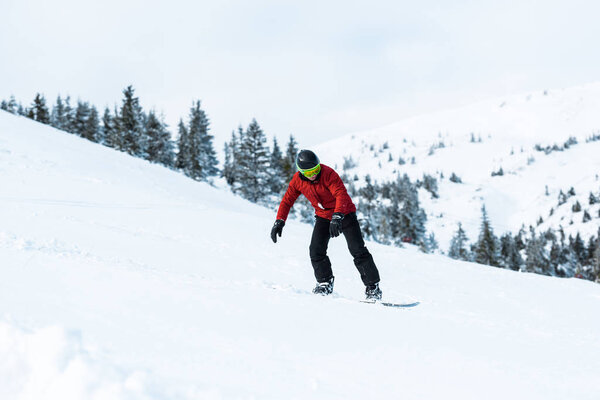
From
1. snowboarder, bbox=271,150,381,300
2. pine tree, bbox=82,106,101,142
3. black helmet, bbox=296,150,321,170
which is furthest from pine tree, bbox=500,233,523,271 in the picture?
black helmet, bbox=296,150,321,170

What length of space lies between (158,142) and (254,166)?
12244 mm

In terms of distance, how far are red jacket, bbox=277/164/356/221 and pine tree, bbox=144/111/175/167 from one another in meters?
43.7

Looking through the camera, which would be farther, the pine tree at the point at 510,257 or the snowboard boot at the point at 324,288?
the pine tree at the point at 510,257

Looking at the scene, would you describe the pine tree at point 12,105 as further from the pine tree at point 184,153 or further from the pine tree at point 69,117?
the pine tree at point 184,153

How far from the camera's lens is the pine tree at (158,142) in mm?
47094

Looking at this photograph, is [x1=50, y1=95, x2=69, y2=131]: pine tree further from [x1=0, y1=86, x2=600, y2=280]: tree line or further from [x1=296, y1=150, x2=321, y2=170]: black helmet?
[x1=296, y1=150, x2=321, y2=170]: black helmet

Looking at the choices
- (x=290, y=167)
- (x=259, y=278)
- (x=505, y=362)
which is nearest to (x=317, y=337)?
(x=505, y=362)

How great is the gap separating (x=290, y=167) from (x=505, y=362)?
46.1 metres

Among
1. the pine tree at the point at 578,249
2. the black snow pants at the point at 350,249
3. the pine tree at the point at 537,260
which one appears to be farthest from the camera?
the pine tree at the point at 578,249

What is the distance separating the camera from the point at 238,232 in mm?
11023

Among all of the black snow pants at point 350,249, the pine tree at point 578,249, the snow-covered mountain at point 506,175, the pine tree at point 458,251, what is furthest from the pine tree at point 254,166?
the snow-covered mountain at point 506,175

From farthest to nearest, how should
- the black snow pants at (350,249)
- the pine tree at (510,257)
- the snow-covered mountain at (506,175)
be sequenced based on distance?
the snow-covered mountain at (506,175) → the pine tree at (510,257) → the black snow pants at (350,249)

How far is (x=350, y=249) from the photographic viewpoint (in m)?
5.62

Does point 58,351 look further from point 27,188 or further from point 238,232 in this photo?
A: point 27,188
